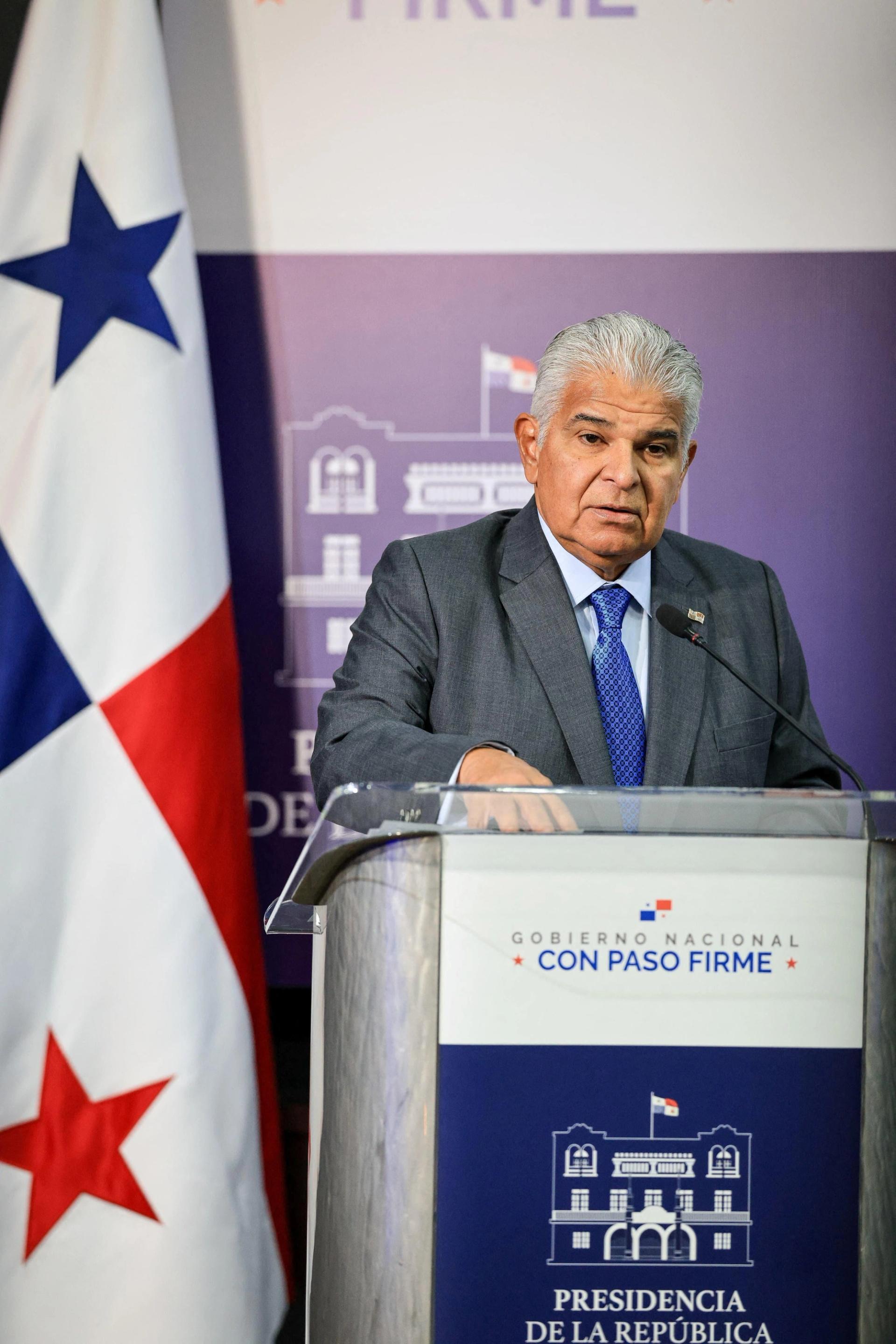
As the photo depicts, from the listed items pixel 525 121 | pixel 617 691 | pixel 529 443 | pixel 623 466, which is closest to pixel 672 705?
pixel 617 691

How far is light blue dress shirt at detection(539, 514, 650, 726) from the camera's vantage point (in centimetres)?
184

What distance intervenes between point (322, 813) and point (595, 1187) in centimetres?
36

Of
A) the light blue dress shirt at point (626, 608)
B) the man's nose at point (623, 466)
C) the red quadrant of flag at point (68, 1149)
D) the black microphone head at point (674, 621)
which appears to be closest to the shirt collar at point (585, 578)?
the light blue dress shirt at point (626, 608)

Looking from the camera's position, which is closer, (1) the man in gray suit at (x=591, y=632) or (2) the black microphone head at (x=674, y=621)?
(2) the black microphone head at (x=674, y=621)

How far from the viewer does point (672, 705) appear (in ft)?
5.77

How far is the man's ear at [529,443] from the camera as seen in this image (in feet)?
6.35

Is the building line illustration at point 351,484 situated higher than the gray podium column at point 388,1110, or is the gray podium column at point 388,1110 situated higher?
the building line illustration at point 351,484

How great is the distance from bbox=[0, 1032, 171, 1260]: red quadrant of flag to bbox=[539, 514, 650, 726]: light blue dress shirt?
45.7 inches

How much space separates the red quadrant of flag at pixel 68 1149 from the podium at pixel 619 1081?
1.31 m

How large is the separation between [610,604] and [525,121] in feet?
4.42

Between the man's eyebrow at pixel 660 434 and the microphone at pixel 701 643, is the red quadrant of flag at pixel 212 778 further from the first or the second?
the microphone at pixel 701 643

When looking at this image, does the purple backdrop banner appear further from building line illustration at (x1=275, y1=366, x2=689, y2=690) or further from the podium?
the podium

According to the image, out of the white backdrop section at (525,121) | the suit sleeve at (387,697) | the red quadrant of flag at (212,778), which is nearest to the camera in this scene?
the suit sleeve at (387,697)

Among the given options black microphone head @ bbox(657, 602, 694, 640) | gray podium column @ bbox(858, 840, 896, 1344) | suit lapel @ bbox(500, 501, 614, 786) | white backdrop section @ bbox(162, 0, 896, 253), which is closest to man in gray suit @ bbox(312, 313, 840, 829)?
suit lapel @ bbox(500, 501, 614, 786)
